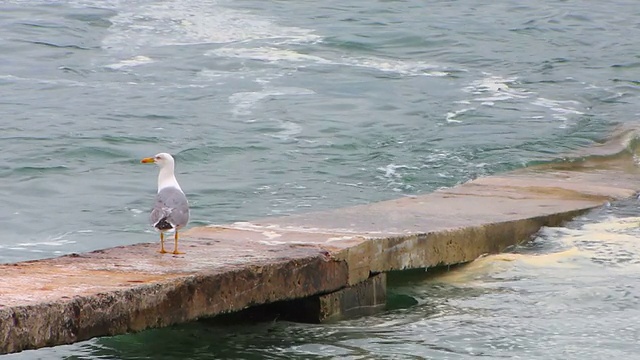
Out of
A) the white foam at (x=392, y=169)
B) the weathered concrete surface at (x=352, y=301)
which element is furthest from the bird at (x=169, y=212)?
the white foam at (x=392, y=169)

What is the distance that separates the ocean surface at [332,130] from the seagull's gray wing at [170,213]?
692mm

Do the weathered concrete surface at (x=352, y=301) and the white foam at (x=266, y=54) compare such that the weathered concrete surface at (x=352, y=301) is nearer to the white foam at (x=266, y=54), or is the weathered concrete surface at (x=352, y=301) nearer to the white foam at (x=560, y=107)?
the white foam at (x=560, y=107)

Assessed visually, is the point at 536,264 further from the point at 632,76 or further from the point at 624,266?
the point at 632,76

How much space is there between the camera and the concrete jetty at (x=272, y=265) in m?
5.19

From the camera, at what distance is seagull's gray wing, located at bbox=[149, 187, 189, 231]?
588 centimetres

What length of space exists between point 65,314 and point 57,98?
1005cm

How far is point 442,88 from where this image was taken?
1592 cm

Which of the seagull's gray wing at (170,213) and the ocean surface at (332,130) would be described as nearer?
the seagull's gray wing at (170,213)

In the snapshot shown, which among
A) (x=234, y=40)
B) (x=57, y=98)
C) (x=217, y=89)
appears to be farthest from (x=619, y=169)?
(x=234, y=40)

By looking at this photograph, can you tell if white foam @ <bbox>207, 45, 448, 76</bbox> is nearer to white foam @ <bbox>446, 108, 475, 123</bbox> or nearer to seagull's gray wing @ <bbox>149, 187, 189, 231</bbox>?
white foam @ <bbox>446, 108, 475, 123</bbox>

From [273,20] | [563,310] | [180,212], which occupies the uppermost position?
[273,20]

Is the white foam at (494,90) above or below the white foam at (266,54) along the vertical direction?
below

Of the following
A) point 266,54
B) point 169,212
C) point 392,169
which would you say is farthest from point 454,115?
point 169,212

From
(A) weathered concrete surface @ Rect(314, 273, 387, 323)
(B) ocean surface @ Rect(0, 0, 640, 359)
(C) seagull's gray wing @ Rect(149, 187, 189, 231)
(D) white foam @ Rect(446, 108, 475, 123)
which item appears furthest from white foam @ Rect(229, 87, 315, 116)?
(C) seagull's gray wing @ Rect(149, 187, 189, 231)
